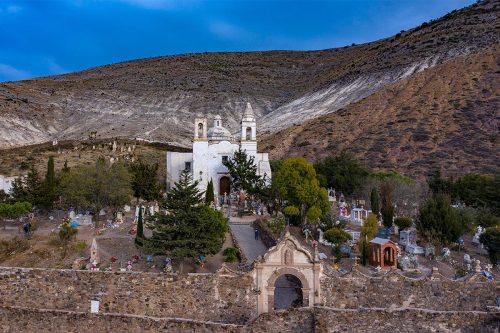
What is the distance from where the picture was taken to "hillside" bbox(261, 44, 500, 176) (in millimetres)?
56062

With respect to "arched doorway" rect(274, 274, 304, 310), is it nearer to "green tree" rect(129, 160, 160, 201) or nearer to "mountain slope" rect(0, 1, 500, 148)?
"green tree" rect(129, 160, 160, 201)

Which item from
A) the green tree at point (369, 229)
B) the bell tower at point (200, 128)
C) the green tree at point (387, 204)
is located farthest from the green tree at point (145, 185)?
the green tree at point (369, 229)

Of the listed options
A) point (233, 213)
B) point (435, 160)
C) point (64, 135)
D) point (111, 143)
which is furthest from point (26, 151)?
point (435, 160)

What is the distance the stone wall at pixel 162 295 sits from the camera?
15.1m

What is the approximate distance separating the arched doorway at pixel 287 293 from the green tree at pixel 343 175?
908 inches

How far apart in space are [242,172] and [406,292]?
25.3 meters

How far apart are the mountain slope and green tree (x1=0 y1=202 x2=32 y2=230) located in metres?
56.4

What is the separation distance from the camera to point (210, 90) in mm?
120562

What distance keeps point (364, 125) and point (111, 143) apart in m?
34.5

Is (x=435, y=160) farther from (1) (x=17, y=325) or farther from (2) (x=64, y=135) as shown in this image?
(2) (x=64, y=135)

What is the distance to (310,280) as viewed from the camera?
51.2ft

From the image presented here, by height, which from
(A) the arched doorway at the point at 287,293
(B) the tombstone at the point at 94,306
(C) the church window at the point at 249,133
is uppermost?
(C) the church window at the point at 249,133

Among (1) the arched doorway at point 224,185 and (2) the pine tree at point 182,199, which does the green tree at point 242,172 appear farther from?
(2) the pine tree at point 182,199

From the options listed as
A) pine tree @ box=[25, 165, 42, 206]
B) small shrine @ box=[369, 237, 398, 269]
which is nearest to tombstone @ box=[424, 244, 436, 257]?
small shrine @ box=[369, 237, 398, 269]
